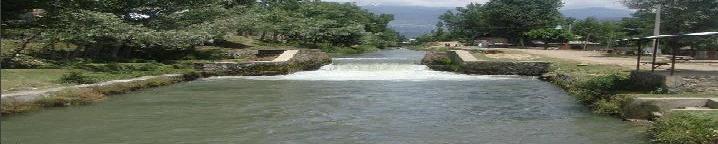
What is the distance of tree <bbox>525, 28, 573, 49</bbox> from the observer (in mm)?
68562

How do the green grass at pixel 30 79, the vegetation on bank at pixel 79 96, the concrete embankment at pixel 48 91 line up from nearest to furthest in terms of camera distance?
the vegetation on bank at pixel 79 96
the concrete embankment at pixel 48 91
the green grass at pixel 30 79

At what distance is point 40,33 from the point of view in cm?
2523

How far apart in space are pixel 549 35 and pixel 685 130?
5914cm

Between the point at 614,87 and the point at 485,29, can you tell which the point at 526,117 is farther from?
the point at 485,29

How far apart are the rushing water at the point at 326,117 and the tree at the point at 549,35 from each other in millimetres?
45476

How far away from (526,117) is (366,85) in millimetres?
9840

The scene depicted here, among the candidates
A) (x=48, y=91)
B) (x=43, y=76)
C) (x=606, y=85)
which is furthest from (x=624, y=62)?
(x=48, y=91)

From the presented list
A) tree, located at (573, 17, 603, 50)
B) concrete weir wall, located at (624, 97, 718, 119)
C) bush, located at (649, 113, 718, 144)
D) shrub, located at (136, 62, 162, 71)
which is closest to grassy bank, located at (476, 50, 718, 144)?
bush, located at (649, 113, 718, 144)

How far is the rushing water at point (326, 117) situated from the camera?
12.6 m

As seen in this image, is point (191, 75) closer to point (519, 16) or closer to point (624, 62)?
point (624, 62)

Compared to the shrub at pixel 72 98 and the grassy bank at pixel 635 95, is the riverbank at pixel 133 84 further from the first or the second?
the grassy bank at pixel 635 95

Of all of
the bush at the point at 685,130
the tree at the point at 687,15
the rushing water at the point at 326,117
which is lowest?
the rushing water at the point at 326,117

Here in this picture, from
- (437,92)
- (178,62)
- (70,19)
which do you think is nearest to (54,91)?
(70,19)

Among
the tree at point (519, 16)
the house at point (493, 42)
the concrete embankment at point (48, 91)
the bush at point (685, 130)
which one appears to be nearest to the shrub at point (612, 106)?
the bush at point (685, 130)
